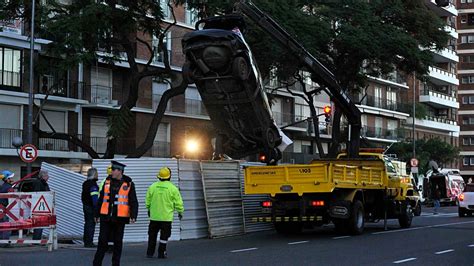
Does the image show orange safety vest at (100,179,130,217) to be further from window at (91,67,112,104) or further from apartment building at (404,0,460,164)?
apartment building at (404,0,460,164)

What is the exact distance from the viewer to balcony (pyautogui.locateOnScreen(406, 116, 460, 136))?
76994 mm

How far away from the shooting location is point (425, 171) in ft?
210

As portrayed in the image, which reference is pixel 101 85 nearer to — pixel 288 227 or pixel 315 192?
pixel 288 227

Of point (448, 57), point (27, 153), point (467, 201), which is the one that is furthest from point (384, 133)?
point (27, 153)

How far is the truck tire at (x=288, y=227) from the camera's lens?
831 inches

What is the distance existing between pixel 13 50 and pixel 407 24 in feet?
70.9

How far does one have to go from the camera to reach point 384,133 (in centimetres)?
7162

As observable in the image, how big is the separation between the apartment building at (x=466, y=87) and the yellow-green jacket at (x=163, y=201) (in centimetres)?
8093

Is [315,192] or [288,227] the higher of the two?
[315,192]

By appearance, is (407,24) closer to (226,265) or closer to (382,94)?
(226,265)

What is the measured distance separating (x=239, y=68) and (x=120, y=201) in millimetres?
7021

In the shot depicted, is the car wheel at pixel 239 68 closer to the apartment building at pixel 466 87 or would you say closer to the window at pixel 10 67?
the window at pixel 10 67

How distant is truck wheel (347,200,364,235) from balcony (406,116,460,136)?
57.6 m

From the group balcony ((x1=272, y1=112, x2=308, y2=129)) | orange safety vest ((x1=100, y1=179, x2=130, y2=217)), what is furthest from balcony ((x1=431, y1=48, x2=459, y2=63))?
orange safety vest ((x1=100, y1=179, x2=130, y2=217))
